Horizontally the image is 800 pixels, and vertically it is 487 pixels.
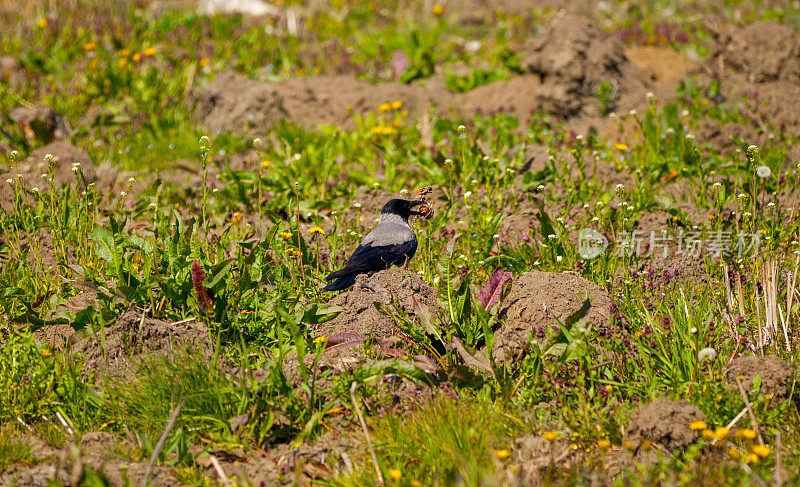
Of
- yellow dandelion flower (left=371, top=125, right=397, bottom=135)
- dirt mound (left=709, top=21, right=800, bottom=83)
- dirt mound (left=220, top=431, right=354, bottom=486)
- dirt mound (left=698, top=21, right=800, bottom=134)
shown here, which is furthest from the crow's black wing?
dirt mound (left=709, top=21, right=800, bottom=83)

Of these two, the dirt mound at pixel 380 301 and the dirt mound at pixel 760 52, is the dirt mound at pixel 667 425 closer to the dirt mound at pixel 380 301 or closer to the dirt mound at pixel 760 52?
the dirt mound at pixel 380 301

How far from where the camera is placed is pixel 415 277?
155 inches

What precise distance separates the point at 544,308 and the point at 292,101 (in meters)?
4.71

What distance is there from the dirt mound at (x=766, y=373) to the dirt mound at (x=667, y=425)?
400 mm

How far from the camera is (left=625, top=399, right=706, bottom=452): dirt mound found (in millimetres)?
2924

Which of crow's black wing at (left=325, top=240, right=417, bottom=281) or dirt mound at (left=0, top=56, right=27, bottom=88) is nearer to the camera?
crow's black wing at (left=325, top=240, right=417, bottom=281)

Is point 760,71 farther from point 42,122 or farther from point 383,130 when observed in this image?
point 42,122

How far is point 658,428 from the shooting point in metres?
2.93

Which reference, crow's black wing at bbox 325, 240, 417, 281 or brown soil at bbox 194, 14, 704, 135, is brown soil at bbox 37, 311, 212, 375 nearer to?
crow's black wing at bbox 325, 240, 417, 281

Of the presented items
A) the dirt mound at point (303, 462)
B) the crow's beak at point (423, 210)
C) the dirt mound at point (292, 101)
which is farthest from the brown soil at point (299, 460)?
the dirt mound at point (292, 101)

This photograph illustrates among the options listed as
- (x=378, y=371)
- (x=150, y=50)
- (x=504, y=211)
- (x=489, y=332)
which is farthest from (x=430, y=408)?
(x=150, y=50)

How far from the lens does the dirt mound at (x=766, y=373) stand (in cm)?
319

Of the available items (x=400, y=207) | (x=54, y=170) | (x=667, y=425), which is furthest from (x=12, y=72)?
(x=667, y=425)

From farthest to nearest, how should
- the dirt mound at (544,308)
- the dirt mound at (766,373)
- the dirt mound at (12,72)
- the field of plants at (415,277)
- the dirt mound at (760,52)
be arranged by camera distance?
the dirt mound at (12,72) → the dirt mound at (760,52) → the dirt mound at (544,308) → the dirt mound at (766,373) → the field of plants at (415,277)
